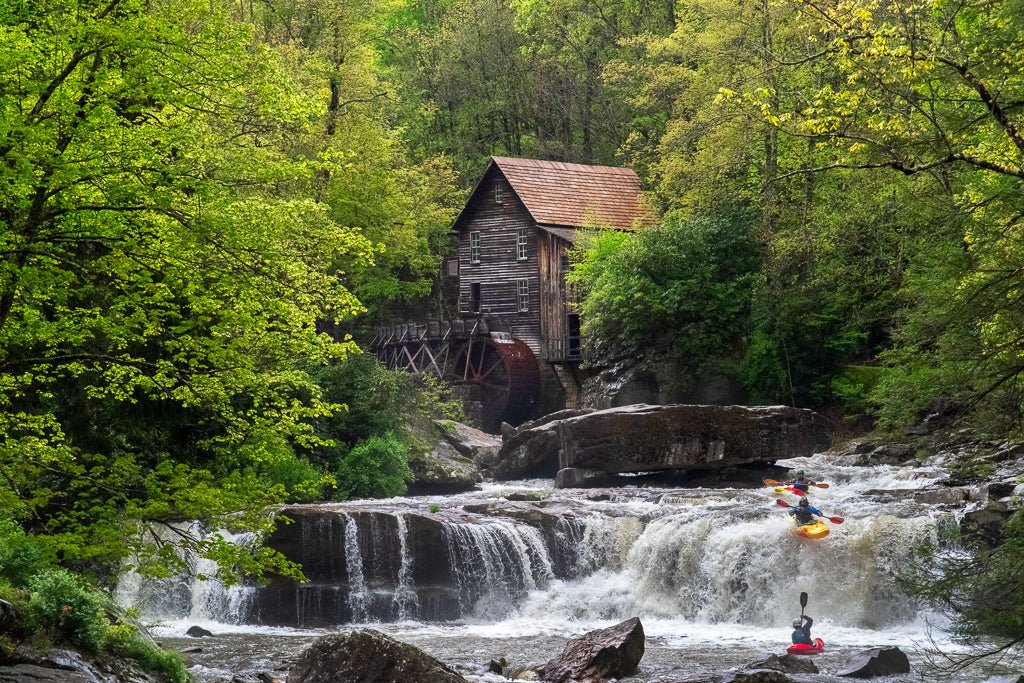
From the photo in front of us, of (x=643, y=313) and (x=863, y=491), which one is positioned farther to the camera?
(x=643, y=313)

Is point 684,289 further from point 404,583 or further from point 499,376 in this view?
point 404,583

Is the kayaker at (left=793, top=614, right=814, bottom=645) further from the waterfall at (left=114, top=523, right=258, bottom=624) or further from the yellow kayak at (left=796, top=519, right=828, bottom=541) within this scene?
the waterfall at (left=114, top=523, right=258, bottom=624)

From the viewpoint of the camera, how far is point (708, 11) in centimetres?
3719

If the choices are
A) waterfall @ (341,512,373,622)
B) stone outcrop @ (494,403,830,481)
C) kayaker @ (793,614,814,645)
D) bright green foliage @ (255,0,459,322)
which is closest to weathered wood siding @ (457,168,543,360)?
bright green foliage @ (255,0,459,322)

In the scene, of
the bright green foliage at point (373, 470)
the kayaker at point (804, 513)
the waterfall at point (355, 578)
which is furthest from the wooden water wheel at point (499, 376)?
the kayaker at point (804, 513)

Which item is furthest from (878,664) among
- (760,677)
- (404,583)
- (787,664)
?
(404,583)

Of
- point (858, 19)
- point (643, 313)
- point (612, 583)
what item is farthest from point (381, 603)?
point (643, 313)

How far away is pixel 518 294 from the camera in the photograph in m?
46.4

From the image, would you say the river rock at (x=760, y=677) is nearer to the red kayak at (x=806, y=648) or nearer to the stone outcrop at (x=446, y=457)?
the red kayak at (x=806, y=648)

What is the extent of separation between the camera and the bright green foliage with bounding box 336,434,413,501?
2680cm

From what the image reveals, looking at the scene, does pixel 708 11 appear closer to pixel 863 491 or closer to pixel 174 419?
pixel 863 491

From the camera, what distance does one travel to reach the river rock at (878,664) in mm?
14984

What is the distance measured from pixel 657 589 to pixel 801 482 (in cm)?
484

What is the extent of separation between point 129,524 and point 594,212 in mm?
34769
